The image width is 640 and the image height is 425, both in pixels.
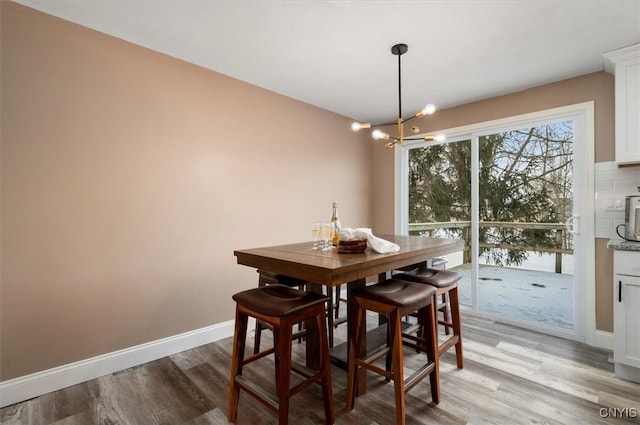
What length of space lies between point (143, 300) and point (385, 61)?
2.85 m

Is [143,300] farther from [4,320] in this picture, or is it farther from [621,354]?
[621,354]

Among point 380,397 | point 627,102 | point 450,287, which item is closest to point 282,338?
point 380,397

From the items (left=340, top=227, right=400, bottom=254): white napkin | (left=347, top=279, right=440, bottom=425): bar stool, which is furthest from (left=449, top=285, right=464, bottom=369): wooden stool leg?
(left=340, top=227, right=400, bottom=254): white napkin

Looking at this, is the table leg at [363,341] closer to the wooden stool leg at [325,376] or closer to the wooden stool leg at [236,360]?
the wooden stool leg at [325,376]

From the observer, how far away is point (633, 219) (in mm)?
2391

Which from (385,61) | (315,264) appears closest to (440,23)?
(385,61)

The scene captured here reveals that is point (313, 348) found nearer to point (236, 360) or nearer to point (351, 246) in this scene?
point (236, 360)

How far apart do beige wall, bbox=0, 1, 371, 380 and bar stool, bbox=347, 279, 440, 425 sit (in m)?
1.58

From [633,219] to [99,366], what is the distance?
14.1 feet

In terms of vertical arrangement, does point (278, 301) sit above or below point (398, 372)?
above

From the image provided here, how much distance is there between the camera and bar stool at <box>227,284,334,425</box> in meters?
1.49

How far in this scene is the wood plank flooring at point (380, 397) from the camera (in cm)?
176

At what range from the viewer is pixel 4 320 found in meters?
1.87

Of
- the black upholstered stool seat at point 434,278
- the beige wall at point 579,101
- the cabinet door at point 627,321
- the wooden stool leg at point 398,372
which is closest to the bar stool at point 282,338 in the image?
the wooden stool leg at point 398,372
